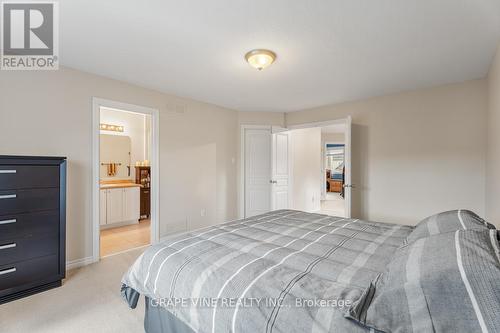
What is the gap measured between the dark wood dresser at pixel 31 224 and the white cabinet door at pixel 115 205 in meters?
2.24

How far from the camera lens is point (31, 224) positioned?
2.20 meters

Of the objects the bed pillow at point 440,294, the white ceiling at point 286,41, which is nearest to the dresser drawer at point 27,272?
the white ceiling at point 286,41

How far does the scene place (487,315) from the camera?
0.67 m

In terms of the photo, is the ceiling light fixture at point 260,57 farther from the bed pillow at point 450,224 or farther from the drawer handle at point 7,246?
the drawer handle at point 7,246

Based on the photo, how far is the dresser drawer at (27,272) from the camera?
204 cm

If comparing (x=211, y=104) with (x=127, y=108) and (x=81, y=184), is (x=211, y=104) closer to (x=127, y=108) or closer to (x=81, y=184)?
(x=127, y=108)

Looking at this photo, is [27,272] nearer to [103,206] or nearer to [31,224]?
[31,224]

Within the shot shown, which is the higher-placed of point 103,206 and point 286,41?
point 286,41

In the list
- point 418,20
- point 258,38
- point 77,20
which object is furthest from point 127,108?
point 418,20

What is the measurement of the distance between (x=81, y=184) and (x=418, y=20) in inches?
151

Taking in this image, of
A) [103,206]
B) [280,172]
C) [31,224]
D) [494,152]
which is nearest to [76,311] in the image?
[31,224]

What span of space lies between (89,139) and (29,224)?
115 centimetres

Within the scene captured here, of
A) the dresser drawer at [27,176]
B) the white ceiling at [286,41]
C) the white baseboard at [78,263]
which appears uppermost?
the white ceiling at [286,41]

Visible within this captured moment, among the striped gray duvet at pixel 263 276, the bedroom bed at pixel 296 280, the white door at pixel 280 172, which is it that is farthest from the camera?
the white door at pixel 280 172
